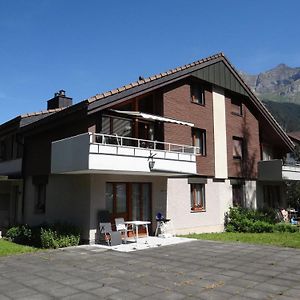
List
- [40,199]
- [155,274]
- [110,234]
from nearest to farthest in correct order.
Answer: [155,274], [110,234], [40,199]

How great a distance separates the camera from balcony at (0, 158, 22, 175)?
72.2ft

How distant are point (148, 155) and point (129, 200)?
3054mm

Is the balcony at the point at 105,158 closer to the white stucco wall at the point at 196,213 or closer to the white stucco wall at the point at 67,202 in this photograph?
the white stucco wall at the point at 67,202

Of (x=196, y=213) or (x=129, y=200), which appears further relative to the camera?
(x=196, y=213)

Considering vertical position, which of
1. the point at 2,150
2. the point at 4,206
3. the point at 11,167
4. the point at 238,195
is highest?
the point at 2,150

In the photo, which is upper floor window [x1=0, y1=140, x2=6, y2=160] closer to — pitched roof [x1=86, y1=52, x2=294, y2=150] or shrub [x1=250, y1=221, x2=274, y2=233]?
pitched roof [x1=86, y1=52, x2=294, y2=150]

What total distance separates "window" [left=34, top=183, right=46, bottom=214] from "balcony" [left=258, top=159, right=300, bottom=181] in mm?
14568

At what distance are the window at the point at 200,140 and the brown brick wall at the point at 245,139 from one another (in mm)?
2514

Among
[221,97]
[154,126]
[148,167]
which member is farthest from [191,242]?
[221,97]

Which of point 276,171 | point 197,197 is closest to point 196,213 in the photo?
point 197,197

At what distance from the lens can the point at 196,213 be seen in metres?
21.1

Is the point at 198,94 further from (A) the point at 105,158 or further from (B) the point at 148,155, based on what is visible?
(A) the point at 105,158

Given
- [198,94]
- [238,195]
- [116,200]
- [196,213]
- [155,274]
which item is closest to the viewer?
[155,274]

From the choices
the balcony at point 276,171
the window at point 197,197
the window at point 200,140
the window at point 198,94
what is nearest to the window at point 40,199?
the window at point 197,197
